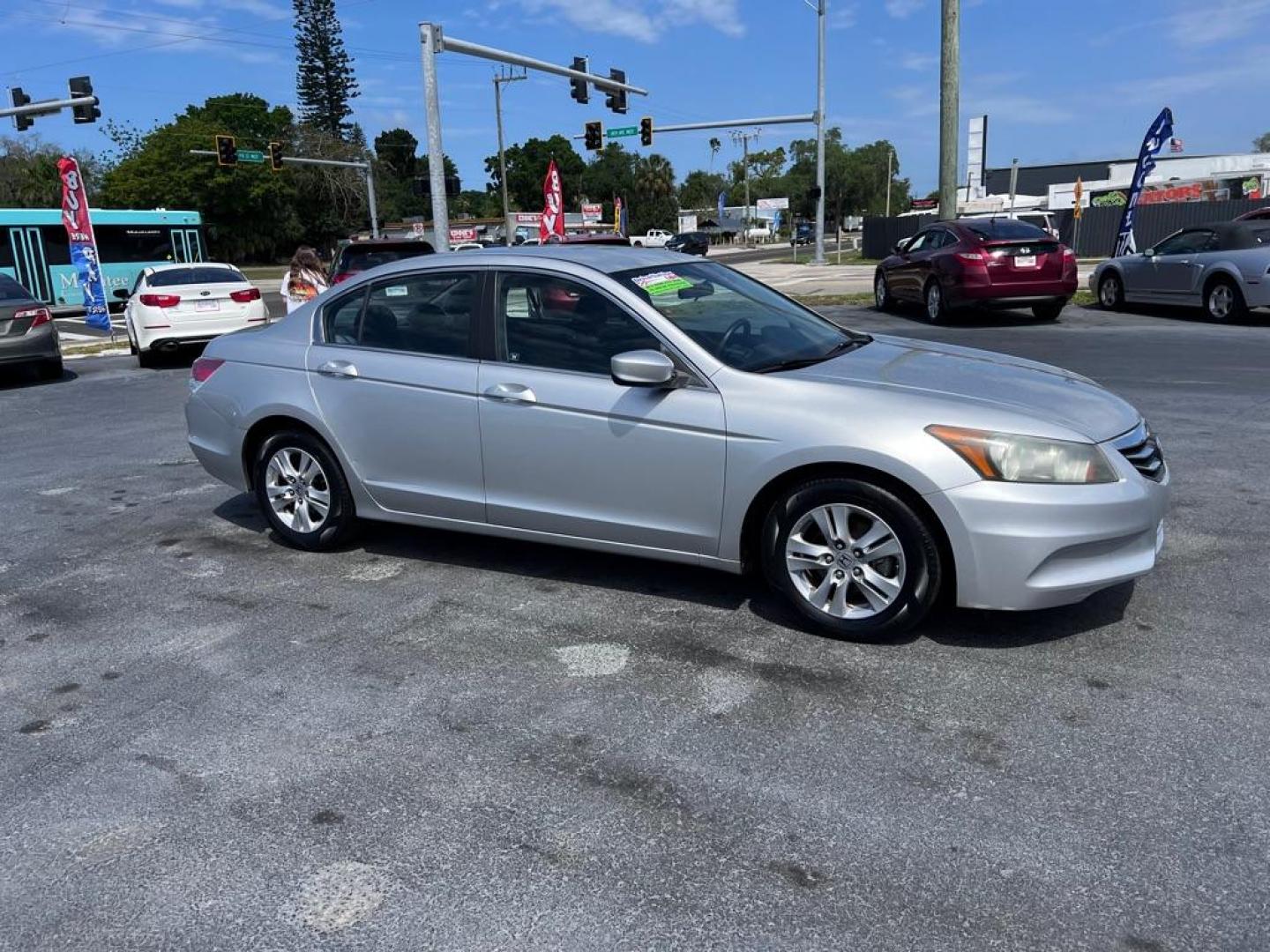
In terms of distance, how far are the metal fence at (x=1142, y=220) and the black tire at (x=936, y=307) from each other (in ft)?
62.5

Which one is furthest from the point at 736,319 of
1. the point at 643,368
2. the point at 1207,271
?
the point at 1207,271

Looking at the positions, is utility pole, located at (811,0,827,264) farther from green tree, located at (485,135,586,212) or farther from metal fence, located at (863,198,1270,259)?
green tree, located at (485,135,586,212)

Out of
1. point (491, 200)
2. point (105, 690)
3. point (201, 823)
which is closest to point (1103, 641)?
point (201, 823)

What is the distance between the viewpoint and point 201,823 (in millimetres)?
3068

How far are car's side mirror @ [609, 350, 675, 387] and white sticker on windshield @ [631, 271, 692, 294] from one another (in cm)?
54

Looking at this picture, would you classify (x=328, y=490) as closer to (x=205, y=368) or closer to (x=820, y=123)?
(x=205, y=368)

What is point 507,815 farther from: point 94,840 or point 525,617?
point 525,617

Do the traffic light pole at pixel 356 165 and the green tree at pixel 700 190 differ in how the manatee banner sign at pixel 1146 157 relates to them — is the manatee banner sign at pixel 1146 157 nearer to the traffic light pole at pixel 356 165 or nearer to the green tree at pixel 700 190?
the traffic light pole at pixel 356 165

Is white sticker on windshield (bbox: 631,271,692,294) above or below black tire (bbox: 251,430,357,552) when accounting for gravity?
above

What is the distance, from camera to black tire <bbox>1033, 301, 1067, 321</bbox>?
1561cm

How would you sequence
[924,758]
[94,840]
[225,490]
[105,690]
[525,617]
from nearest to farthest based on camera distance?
[94,840] → [924,758] → [105,690] → [525,617] → [225,490]

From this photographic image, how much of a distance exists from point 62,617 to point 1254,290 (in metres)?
14.7

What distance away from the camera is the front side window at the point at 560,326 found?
4.57 metres

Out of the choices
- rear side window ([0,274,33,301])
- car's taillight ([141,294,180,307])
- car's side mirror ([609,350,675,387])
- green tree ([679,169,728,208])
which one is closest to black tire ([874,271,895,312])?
car's taillight ([141,294,180,307])
